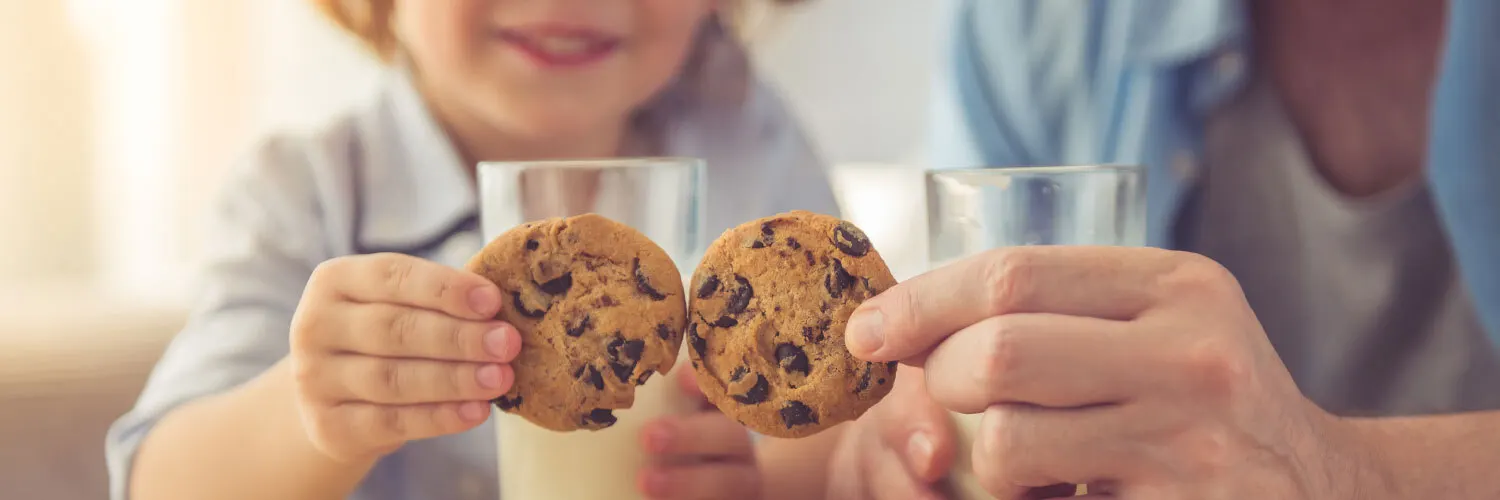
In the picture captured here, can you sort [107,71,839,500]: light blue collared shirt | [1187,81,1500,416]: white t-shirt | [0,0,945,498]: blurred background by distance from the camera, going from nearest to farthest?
[107,71,839,500]: light blue collared shirt < [1187,81,1500,416]: white t-shirt < [0,0,945,498]: blurred background

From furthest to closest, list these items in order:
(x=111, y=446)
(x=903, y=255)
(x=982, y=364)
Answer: (x=903, y=255) < (x=111, y=446) < (x=982, y=364)

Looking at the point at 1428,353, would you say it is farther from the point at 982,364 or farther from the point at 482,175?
the point at 482,175

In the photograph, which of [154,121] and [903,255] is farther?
[154,121]

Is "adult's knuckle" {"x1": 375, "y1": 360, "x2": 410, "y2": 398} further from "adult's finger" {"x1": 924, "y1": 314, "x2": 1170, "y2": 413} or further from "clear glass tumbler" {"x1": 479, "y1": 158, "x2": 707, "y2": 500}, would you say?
"adult's finger" {"x1": 924, "y1": 314, "x2": 1170, "y2": 413}

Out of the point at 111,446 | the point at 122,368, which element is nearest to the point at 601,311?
the point at 111,446

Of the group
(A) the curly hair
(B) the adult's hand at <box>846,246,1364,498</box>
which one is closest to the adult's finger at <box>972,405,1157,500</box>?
(B) the adult's hand at <box>846,246,1364,498</box>
